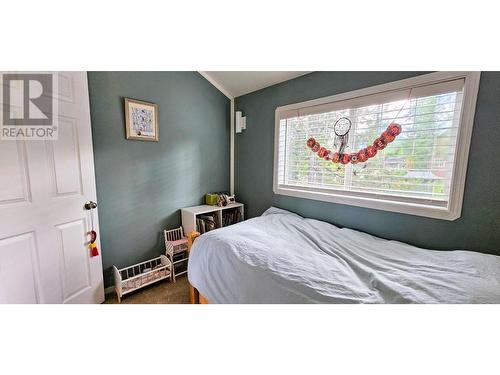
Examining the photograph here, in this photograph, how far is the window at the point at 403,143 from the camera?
46.1 inches

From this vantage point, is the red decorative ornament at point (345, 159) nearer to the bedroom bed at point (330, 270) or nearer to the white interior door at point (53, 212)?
the bedroom bed at point (330, 270)

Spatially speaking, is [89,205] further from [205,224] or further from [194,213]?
[205,224]

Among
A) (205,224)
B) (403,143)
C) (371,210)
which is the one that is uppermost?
(403,143)

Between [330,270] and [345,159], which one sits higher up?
[345,159]

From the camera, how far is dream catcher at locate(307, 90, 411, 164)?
1.38m

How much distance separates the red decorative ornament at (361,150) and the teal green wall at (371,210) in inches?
14.8

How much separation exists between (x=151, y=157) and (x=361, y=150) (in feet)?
6.32

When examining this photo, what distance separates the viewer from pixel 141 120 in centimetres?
169

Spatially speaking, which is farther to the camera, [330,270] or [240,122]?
[240,122]

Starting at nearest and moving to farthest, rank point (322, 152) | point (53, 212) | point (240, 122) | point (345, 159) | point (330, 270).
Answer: point (330, 270), point (53, 212), point (345, 159), point (322, 152), point (240, 122)

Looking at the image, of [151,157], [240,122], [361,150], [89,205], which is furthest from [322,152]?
[89,205]

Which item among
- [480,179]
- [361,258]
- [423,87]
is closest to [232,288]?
[361,258]

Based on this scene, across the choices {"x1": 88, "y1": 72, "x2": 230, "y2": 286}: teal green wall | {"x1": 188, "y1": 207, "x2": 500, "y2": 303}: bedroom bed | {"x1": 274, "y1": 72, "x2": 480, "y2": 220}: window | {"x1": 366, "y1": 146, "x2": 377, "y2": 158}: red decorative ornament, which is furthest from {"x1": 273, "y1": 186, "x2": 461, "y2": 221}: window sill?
{"x1": 88, "y1": 72, "x2": 230, "y2": 286}: teal green wall
